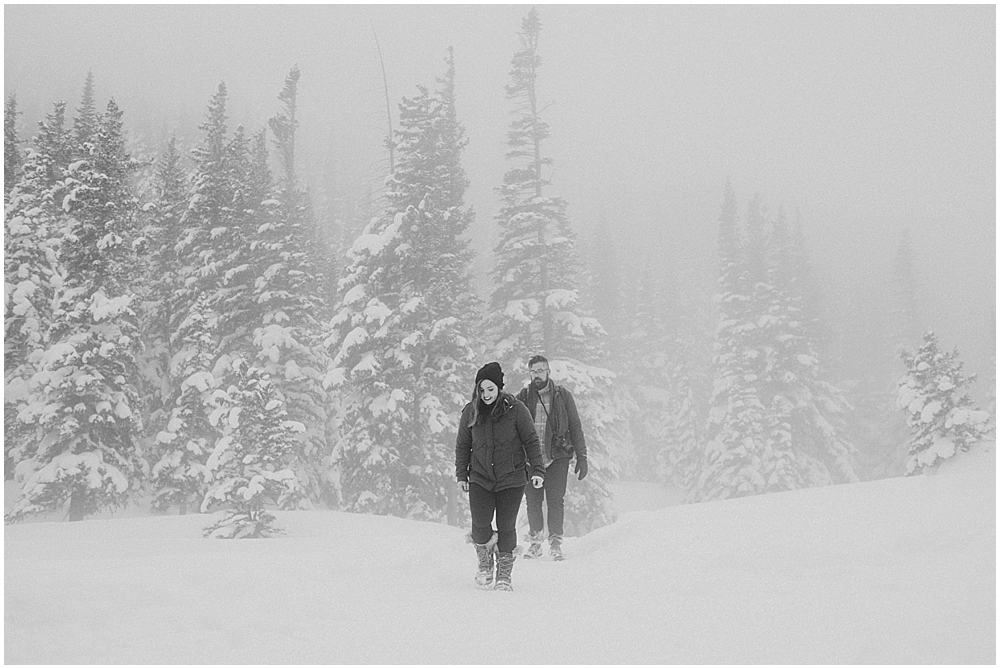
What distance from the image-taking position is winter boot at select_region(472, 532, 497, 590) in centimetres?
664

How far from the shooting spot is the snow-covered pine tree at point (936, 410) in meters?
16.2

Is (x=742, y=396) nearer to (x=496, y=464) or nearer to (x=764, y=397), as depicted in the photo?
(x=764, y=397)

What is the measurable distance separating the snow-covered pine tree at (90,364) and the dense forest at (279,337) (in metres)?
0.07

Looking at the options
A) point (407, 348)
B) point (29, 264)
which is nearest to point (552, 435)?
point (407, 348)

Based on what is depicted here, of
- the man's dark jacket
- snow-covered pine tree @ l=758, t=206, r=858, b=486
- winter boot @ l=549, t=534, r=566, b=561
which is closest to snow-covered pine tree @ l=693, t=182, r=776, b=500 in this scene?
snow-covered pine tree @ l=758, t=206, r=858, b=486

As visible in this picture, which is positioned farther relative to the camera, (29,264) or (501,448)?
(29,264)

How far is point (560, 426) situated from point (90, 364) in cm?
1614

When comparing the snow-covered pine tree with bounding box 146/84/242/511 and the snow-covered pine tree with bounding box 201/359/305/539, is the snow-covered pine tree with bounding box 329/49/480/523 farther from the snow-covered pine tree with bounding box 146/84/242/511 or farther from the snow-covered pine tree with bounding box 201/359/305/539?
the snow-covered pine tree with bounding box 201/359/305/539

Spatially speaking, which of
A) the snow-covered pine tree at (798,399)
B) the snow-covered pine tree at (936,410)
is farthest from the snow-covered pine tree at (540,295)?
the snow-covered pine tree at (798,399)

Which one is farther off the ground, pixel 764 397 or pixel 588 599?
pixel 764 397

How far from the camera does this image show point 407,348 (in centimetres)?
2039

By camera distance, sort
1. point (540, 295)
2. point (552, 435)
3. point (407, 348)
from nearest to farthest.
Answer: point (552, 435) < point (407, 348) < point (540, 295)

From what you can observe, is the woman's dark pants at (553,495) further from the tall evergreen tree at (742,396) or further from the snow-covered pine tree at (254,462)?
the tall evergreen tree at (742,396)

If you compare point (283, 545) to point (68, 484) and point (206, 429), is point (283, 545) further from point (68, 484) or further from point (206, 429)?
point (206, 429)
